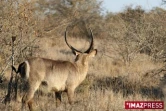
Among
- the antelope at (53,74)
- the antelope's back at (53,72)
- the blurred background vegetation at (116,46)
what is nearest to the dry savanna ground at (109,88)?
the blurred background vegetation at (116,46)

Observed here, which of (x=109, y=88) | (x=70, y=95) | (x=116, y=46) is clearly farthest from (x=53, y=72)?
(x=116, y=46)

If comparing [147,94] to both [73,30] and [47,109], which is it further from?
[73,30]

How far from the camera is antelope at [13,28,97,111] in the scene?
8.68 meters

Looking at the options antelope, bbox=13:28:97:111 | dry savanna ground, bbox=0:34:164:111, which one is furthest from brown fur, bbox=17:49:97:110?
dry savanna ground, bbox=0:34:164:111

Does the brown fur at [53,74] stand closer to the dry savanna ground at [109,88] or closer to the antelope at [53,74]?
the antelope at [53,74]

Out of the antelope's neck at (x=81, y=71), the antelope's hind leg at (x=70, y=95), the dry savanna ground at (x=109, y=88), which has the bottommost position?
the dry savanna ground at (x=109, y=88)

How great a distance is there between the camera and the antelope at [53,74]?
28.5 ft

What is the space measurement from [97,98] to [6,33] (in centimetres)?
346

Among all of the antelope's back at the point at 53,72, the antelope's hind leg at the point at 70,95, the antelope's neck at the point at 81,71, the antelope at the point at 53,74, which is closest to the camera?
the antelope at the point at 53,74

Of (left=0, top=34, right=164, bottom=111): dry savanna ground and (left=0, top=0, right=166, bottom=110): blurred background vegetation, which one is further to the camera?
(left=0, top=0, right=166, bottom=110): blurred background vegetation

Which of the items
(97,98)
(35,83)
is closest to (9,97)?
(35,83)

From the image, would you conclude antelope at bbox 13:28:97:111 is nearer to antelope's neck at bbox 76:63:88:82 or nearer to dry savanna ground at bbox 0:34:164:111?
antelope's neck at bbox 76:63:88:82

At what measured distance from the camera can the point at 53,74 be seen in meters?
9.15

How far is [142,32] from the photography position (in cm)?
1797
